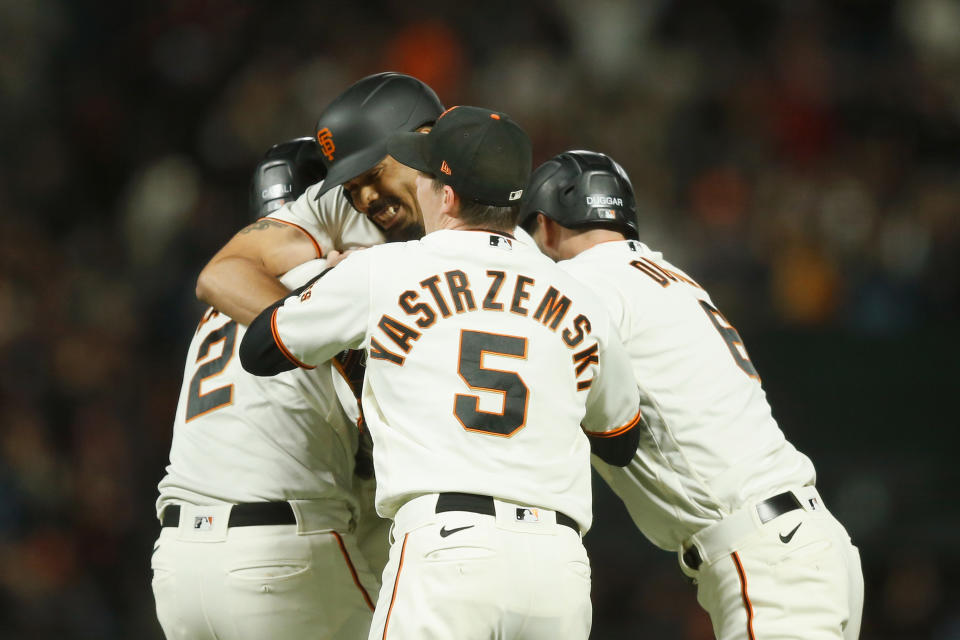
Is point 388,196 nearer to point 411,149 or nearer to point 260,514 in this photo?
point 411,149

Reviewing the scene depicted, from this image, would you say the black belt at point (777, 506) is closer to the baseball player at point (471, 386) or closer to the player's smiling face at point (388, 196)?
the baseball player at point (471, 386)

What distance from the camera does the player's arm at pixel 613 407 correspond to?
3.39 m

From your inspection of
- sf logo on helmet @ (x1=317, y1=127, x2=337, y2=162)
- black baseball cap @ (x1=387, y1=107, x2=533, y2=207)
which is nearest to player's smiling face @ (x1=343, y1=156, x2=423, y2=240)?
sf logo on helmet @ (x1=317, y1=127, x2=337, y2=162)

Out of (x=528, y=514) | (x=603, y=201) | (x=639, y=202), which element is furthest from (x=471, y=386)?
Result: (x=639, y=202)

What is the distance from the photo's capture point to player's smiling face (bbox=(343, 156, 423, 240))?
401cm

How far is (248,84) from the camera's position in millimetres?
9969

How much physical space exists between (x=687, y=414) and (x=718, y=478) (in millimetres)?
229

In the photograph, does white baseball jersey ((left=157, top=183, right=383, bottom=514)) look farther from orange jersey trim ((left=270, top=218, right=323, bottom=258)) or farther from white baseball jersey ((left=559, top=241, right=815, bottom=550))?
white baseball jersey ((left=559, top=241, right=815, bottom=550))

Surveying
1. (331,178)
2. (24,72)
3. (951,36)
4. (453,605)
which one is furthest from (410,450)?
(24,72)

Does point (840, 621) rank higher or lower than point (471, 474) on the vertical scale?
lower

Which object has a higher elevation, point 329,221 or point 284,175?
point 284,175

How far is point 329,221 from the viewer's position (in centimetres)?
419

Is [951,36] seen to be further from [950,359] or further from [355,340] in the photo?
[355,340]

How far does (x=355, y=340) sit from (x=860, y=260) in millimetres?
5460
